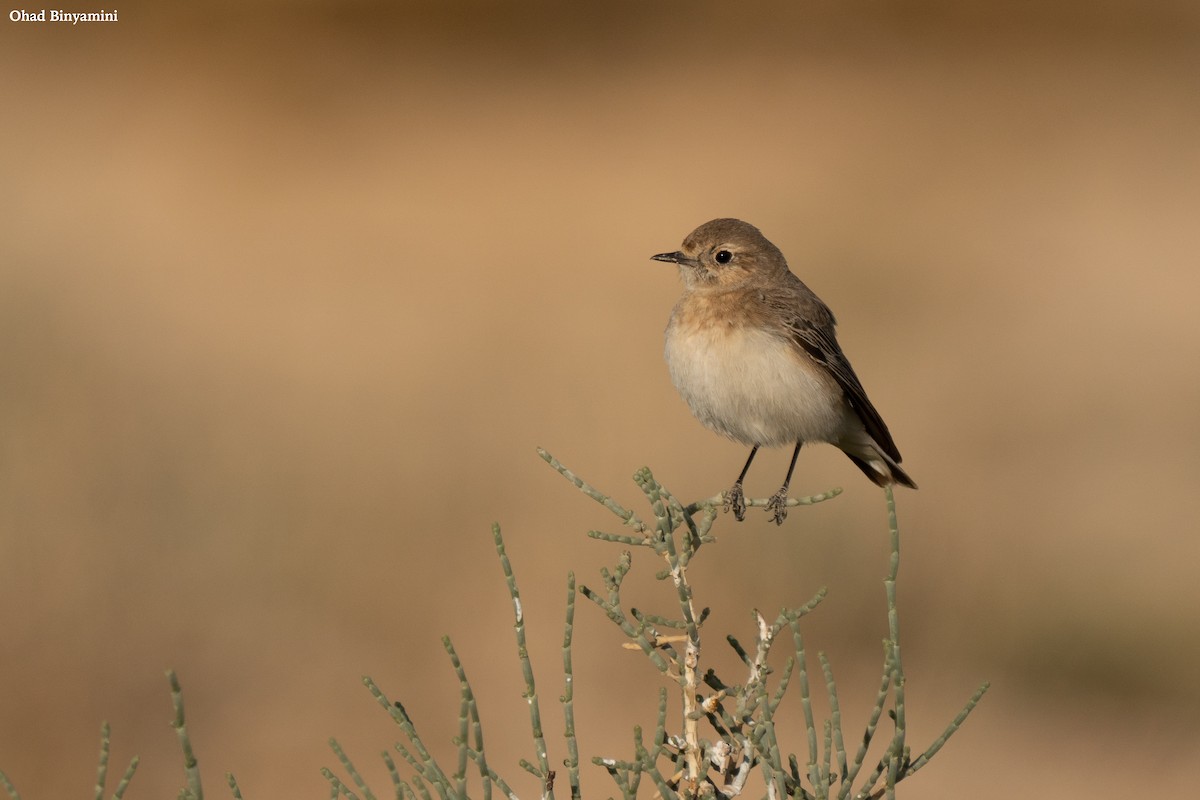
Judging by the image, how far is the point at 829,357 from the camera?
5660mm

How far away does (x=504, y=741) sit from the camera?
9211mm

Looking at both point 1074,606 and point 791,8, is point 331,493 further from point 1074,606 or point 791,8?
point 791,8

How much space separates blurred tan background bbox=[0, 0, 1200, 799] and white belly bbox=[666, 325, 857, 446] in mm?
4061

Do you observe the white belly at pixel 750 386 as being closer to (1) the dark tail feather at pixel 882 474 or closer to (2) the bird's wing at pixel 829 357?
(2) the bird's wing at pixel 829 357

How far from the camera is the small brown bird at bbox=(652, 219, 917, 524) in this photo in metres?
5.29

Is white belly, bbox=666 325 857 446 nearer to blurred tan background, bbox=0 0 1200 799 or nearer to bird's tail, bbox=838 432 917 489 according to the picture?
bird's tail, bbox=838 432 917 489

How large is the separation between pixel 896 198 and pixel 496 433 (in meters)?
7.26

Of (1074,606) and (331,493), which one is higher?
(331,493)

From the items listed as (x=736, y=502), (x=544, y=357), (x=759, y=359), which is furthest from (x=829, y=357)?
(x=544, y=357)

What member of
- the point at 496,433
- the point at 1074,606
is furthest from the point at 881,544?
the point at 496,433

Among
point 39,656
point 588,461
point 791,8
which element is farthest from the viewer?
point 791,8

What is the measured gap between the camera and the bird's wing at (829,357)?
5613mm

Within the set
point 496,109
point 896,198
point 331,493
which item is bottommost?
point 331,493

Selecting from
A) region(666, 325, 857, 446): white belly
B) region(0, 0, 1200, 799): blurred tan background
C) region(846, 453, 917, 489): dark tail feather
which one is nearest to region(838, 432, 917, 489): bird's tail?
region(846, 453, 917, 489): dark tail feather
